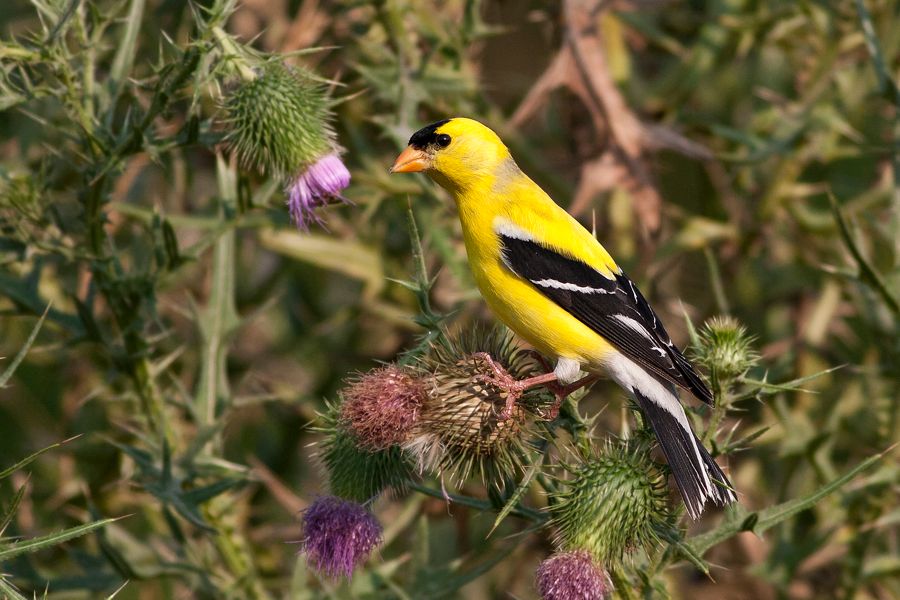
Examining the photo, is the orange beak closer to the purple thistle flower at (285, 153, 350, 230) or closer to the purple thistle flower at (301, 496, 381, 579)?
the purple thistle flower at (285, 153, 350, 230)

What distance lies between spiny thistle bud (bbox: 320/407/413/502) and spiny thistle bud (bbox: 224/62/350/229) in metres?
0.66

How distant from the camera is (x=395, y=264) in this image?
4535 millimetres

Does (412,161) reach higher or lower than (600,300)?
higher

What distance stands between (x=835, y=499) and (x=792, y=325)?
131cm

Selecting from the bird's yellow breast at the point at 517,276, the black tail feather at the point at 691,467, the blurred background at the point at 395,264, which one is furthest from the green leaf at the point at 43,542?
the bird's yellow breast at the point at 517,276

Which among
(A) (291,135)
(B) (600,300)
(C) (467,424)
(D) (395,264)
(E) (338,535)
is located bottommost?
(D) (395,264)

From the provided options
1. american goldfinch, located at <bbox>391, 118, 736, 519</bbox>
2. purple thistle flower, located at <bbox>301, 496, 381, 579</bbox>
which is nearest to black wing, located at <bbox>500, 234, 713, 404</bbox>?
american goldfinch, located at <bbox>391, 118, 736, 519</bbox>

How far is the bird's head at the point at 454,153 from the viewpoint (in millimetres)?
3357

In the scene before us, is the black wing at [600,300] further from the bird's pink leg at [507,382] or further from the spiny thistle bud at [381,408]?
the spiny thistle bud at [381,408]

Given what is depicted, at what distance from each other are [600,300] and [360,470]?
91 centimetres

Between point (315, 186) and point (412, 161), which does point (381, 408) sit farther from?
point (412, 161)

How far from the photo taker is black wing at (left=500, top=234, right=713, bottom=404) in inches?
112

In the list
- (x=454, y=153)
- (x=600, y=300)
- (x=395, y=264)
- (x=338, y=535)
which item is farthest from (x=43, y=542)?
(x=395, y=264)

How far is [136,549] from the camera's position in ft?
11.0
